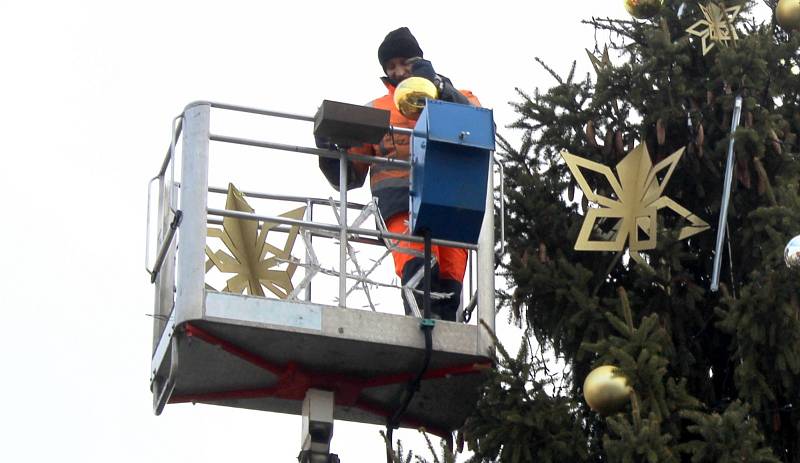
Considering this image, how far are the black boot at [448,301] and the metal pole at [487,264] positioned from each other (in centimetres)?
22

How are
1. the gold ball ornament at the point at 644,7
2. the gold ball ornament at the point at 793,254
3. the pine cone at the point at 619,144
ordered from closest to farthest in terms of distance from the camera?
the gold ball ornament at the point at 793,254
the pine cone at the point at 619,144
the gold ball ornament at the point at 644,7

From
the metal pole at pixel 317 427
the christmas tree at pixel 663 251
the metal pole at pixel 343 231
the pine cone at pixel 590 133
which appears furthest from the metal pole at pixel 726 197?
the metal pole at pixel 317 427

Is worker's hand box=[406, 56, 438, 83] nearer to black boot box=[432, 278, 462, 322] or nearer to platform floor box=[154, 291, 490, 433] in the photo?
black boot box=[432, 278, 462, 322]

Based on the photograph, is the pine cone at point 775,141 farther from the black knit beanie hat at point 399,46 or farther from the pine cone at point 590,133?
the black knit beanie hat at point 399,46

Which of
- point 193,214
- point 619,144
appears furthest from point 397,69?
point 193,214

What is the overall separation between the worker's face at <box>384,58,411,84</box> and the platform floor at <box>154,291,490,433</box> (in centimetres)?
223

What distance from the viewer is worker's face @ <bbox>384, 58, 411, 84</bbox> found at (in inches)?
564

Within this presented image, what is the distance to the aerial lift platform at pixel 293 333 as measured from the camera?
1239cm

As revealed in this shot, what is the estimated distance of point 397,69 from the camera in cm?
1440

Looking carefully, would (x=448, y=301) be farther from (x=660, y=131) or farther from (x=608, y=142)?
(x=660, y=131)

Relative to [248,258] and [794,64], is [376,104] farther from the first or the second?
[794,64]

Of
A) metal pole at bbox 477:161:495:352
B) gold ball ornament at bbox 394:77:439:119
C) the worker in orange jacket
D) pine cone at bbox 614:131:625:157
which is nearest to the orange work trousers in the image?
the worker in orange jacket

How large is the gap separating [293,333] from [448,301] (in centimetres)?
A: 136

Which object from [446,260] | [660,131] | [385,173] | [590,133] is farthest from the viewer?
[385,173]
